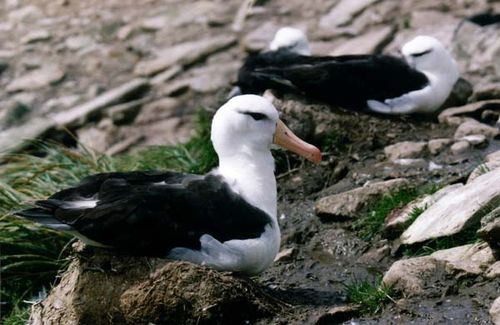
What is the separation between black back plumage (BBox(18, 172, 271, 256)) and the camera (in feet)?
20.0

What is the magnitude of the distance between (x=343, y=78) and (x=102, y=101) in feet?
12.8

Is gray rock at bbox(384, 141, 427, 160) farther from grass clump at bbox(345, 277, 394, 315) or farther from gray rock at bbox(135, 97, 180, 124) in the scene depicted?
gray rock at bbox(135, 97, 180, 124)

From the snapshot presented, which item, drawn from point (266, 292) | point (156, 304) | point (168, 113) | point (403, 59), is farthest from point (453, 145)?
point (168, 113)

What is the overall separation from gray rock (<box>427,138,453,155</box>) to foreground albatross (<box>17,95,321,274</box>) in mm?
2183

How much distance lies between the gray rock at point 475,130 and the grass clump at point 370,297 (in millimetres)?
2655

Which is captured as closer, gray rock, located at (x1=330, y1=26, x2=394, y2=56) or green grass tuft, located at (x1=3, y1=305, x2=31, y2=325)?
green grass tuft, located at (x1=3, y1=305, x2=31, y2=325)

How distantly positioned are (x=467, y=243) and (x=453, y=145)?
1975 mm

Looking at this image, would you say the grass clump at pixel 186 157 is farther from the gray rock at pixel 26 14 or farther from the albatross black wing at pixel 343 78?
the gray rock at pixel 26 14

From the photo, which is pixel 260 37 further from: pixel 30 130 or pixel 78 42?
pixel 30 130

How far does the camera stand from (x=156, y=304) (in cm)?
611

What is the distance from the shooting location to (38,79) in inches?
512

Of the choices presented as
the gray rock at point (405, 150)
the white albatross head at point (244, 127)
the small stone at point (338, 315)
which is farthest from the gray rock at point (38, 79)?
the small stone at point (338, 315)

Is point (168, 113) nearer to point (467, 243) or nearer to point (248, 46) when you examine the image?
point (248, 46)

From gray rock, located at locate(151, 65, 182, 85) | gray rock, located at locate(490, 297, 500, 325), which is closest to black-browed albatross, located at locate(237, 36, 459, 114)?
gray rock, located at locate(151, 65, 182, 85)
